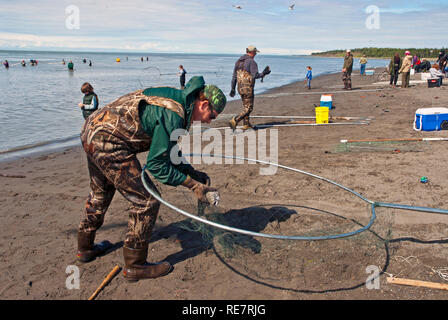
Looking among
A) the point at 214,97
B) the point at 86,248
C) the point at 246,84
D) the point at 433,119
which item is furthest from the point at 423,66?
the point at 86,248

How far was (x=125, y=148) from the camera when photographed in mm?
3383

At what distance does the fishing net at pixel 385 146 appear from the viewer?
802 cm

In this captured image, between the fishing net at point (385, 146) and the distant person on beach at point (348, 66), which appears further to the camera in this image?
the distant person on beach at point (348, 66)

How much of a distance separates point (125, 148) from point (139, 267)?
134cm

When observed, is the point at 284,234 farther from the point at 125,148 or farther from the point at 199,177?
the point at 125,148

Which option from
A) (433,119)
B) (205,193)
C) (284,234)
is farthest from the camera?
(433,119)

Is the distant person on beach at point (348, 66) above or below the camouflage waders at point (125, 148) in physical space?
above

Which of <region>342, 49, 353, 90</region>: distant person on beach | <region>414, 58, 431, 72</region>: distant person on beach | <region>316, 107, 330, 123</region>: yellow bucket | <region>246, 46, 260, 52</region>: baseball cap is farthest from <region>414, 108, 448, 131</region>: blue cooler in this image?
<region>414, 58, 431, 72</region>: distant person on beach

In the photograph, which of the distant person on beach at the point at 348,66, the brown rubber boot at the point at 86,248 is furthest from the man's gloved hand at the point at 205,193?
the distant person on beach at the point at 348,66

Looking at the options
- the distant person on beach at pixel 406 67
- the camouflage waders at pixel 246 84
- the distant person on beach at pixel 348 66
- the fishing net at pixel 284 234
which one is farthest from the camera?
the distant person on beach at pixel 348 66

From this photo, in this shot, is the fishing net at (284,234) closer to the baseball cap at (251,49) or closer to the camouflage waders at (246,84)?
the camouflage waders at (246,84)

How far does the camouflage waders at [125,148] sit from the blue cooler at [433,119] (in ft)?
28.5
